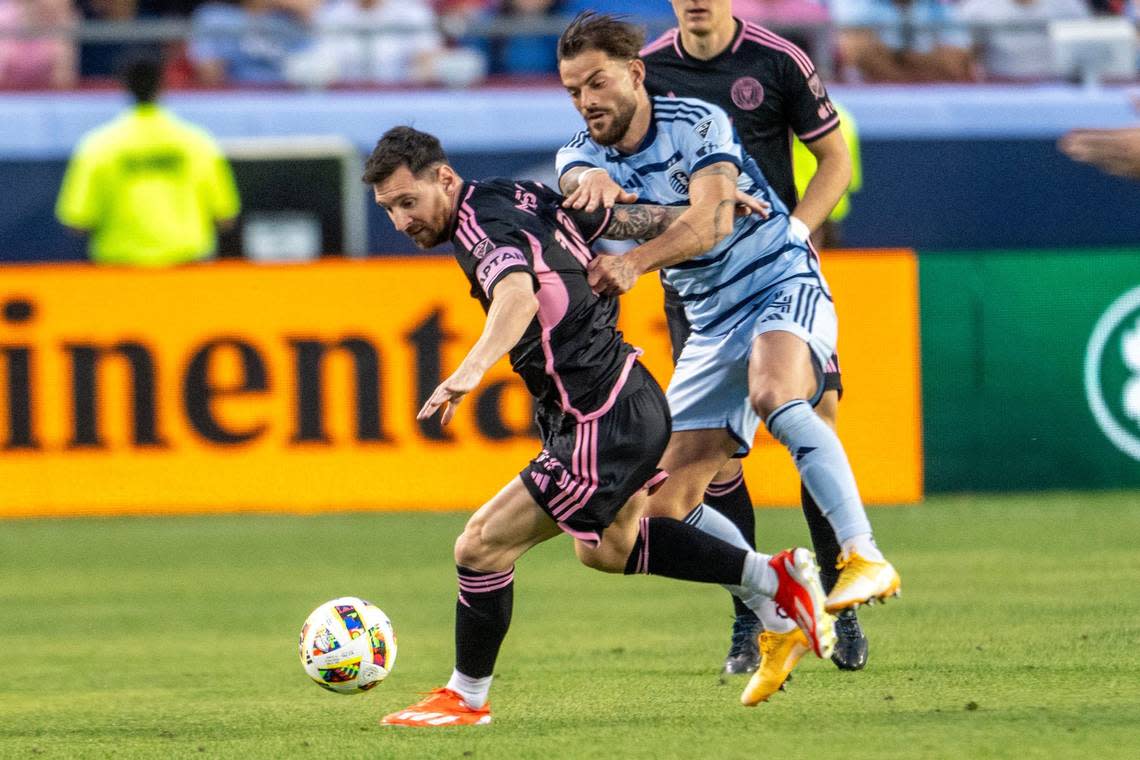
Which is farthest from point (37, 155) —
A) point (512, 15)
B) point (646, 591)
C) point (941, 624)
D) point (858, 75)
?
point (941, 624)

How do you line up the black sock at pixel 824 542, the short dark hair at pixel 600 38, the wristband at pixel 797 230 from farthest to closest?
the black sock at pixel 824 542
the wristband at pixel 797 230
the short dark hair at pixel 600 38

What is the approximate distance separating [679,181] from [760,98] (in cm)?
60

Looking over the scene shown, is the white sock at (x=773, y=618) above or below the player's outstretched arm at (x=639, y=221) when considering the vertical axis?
below

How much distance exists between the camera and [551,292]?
597cm

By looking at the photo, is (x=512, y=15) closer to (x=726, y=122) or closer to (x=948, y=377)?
(x=948, y=377)

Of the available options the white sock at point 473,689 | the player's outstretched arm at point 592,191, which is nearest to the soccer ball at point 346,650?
the white sock at point 473,689

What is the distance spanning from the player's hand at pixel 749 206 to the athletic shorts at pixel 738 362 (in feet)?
1.09

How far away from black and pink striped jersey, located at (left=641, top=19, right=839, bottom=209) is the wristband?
21 centimetres

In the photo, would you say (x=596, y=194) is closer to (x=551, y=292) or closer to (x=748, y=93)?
(x=551, y=292)

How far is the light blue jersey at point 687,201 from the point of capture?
666cm

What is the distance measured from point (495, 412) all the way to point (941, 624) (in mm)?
4853

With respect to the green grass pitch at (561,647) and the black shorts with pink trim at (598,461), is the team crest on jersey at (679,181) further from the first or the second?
the green grass pitch at (561,647)

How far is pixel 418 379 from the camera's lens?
12359 mm

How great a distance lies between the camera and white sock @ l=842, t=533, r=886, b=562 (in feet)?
20.0
